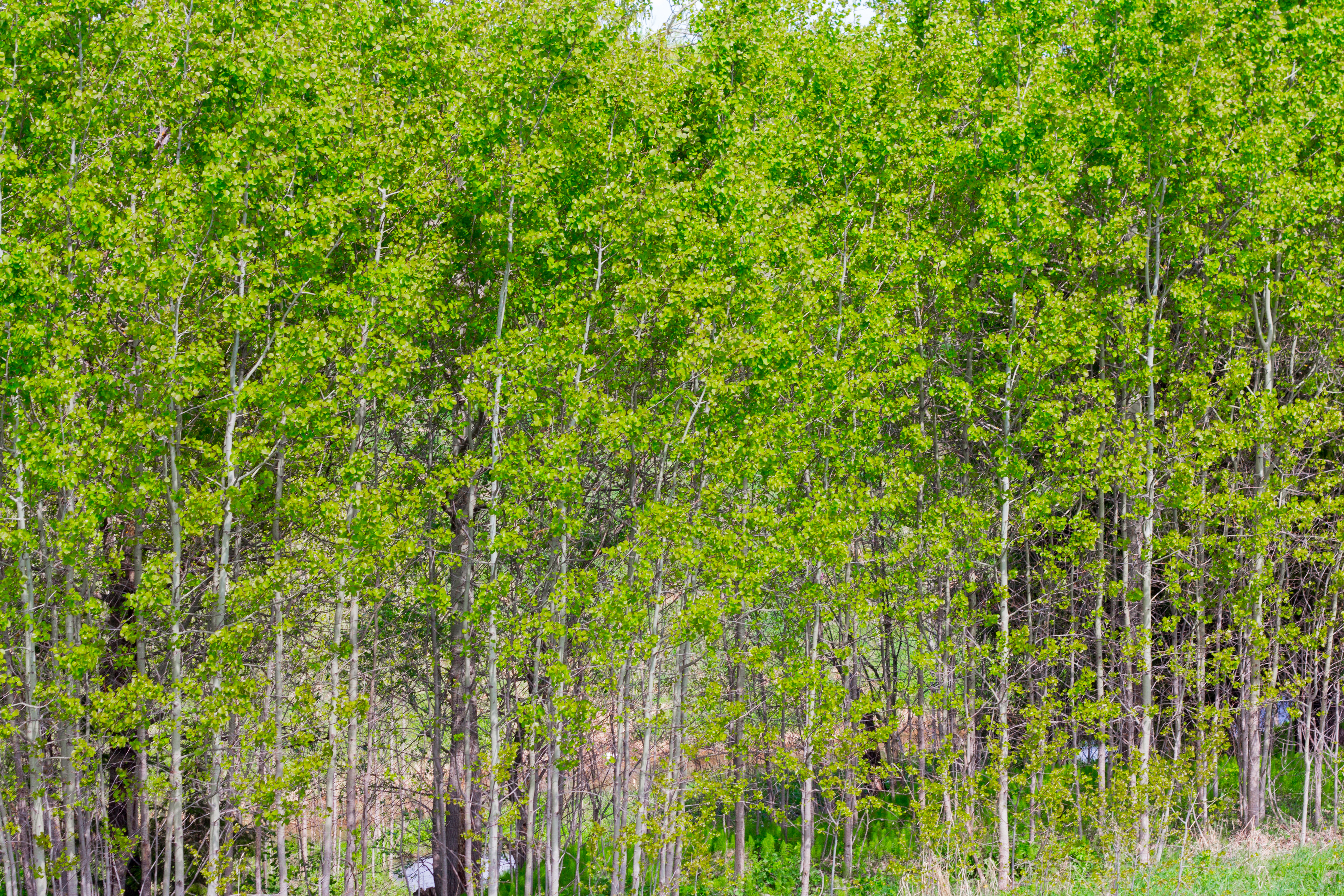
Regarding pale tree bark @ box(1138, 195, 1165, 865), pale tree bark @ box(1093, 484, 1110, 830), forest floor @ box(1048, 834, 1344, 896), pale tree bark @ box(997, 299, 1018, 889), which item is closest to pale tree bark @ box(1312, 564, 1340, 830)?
forest floor @ box(1048, 834, 1344, 896)

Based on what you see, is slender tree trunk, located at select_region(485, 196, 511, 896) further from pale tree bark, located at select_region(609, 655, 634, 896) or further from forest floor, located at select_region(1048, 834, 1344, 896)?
forest floor, located at select_region(1048, 834, 1344, 896)

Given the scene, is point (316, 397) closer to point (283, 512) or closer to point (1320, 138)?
point (283, 512)

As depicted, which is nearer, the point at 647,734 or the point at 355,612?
the point at 647,734

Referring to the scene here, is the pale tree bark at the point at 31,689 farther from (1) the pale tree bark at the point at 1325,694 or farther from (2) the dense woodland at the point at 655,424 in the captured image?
(1) the pale tree bark at the point at 1325,694

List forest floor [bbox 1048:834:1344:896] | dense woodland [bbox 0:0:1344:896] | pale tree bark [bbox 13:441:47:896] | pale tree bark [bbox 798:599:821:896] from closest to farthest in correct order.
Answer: forest floor [bbox 1048:834:1344:896] → pale tree bark [bbox 13:441:47:896] → dense woodland [bbox 0:0:1344:896] → pale tree bark [bbox 798:599:821:896]

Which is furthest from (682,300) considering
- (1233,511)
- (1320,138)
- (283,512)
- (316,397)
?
(1320,138)

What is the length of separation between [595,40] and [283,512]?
280 inches

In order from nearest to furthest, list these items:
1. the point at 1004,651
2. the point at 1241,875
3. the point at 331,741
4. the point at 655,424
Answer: the point at 1241,875
the point at 331,741
the point at 655,424
the point at 1004,651

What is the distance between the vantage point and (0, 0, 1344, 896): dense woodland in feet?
44.0

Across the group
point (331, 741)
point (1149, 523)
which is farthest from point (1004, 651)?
point (331, 741)

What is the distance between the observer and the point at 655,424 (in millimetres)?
15141

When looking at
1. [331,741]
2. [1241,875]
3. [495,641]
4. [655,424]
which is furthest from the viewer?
[655,424]

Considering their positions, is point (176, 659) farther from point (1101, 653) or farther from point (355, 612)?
point (1101, 653)

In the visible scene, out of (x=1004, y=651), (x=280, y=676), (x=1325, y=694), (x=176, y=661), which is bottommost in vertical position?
(x=1325, y=694)
